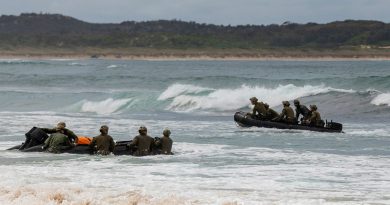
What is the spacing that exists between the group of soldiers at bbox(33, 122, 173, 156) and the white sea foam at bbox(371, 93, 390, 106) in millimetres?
18817

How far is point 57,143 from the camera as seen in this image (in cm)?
1981

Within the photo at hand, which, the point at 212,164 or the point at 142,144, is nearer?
the point at 212,164

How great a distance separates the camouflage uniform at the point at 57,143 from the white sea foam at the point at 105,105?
1875 centimetres

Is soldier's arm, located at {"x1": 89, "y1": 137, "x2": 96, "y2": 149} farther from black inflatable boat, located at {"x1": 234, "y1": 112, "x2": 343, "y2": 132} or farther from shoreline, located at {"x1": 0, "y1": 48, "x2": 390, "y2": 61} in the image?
shoreline, located at {"x1": 0, "y1": 48, "x2": 390, "y2": 61}

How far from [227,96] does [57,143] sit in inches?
894

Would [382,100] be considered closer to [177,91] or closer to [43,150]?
[177,91]

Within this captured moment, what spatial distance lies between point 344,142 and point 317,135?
2.01 m

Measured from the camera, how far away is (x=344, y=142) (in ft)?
75.0

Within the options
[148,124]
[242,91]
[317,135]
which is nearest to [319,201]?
[317,135]

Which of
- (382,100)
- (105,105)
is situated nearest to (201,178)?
(382,100)

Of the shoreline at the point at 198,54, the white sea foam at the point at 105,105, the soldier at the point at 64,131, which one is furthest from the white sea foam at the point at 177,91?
the shoreline at the point at 198,54

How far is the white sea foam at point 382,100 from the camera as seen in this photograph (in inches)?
1461

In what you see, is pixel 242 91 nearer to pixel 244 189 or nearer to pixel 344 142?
pixel 344 142

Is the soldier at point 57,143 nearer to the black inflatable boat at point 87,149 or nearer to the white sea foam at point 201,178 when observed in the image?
the black inflatable boat at point 87,149
